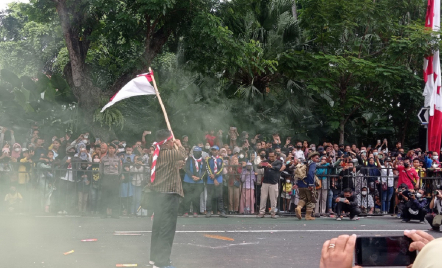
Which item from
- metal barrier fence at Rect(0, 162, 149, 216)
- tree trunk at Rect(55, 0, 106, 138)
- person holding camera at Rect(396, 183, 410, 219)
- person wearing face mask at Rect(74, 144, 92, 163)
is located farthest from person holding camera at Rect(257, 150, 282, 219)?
tree trunk at Rect(55, 0, 106, 138)

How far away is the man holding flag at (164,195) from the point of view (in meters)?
7.43

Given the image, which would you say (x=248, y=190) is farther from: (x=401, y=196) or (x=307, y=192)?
(x=401, y=196)

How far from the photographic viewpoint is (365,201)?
1474 centimetres

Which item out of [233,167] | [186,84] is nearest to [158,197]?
[233,167]

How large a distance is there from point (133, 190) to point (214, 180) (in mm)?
1963

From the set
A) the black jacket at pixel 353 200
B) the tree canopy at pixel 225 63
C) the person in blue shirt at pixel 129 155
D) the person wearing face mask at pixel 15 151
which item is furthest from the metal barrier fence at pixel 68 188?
the black jacket at pixel 353 200

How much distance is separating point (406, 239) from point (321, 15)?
1784 centimetres

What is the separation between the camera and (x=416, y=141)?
23594mm

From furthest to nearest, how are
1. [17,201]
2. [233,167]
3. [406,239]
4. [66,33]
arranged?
[66,33] < [233,167] < [17,201] < [406,239]

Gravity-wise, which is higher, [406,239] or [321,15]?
[321,15]

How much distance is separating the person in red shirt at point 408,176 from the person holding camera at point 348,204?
1858mm

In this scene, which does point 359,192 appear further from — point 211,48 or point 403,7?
point 403,7

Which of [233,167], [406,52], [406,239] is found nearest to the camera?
[406,239]

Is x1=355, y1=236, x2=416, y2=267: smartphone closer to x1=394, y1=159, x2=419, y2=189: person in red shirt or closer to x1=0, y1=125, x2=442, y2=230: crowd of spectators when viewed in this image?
x1=0, y1=125, x2=442, y2=230: crowd of spectators
